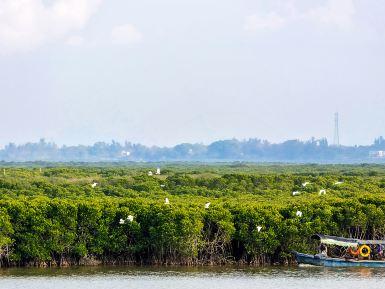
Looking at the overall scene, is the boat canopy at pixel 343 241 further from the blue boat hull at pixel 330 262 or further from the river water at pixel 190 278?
the river water at pixel 190 278

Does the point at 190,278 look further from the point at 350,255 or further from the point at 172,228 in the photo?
the point at 350,255

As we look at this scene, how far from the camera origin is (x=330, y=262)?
53812mm

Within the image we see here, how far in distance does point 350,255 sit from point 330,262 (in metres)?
1.10

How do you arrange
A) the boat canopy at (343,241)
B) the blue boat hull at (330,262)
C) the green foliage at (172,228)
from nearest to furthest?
the boat canopy at (343,241) → the green foliage at (172,228) → the blue boat hull at (330,262)

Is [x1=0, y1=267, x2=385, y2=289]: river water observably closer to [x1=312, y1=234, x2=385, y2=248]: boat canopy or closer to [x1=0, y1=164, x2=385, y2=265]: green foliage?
[x1=0, y1=164, x2=385, y2=265]: green foliage

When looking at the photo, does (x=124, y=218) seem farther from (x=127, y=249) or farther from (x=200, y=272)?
(x=200, y=272)

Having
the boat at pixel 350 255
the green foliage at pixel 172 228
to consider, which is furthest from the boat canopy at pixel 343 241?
the green foliage at pixel 172 228

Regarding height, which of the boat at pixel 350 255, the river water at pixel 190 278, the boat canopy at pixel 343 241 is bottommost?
the river water at pixel 190 278

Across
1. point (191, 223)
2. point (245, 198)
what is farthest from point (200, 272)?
point (245, 198)

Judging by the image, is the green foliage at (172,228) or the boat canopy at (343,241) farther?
the green foliage at (172,228)

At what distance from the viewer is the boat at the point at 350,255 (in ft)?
174

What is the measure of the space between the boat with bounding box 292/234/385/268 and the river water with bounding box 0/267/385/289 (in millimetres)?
526

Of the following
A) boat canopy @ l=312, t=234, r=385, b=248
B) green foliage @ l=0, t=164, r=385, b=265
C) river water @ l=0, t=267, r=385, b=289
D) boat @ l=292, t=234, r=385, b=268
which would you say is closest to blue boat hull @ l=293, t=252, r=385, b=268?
boat @ l=292, t=234, r=385, b=268

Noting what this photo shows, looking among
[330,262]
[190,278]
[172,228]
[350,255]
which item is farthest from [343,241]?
[172,228]
